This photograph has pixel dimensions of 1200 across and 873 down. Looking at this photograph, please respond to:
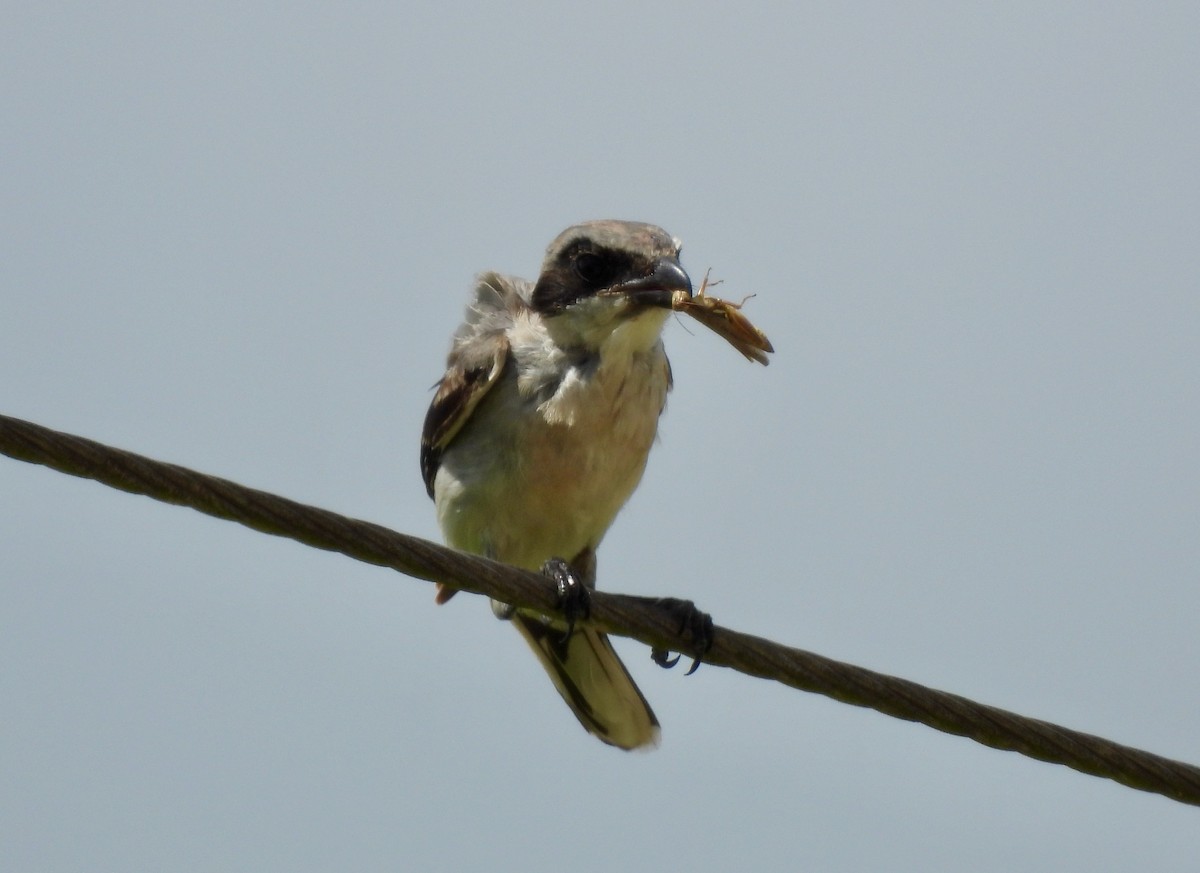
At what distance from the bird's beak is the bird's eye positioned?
12 centimetres

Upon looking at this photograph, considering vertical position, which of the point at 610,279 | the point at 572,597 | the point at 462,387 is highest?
the point at 610,279

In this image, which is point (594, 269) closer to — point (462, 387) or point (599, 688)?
point (462, 387)

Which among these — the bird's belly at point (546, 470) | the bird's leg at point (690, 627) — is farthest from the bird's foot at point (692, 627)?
the bird's belly at point (546, 470)

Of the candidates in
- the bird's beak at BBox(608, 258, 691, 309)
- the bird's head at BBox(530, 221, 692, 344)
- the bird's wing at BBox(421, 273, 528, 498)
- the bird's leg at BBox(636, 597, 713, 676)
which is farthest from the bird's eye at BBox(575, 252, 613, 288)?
the bird's leg at BBox(636, 597, 713, 676)

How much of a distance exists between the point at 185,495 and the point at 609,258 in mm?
3663

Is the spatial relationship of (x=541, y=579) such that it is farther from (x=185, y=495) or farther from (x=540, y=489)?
(x=540, y=489)

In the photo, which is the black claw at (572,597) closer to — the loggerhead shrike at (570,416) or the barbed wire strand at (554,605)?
the barbed wire strand at (554,605)

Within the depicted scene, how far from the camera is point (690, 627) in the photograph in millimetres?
5863

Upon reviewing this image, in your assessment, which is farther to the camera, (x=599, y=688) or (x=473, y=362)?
(x=599, y=688)

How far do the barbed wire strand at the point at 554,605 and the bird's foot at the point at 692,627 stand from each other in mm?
84

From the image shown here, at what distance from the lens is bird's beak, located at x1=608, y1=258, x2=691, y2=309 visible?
7.13 meters

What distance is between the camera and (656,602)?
641cm

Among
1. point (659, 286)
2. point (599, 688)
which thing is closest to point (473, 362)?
point (659, 286)

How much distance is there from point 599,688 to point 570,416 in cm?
148
